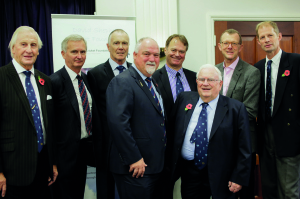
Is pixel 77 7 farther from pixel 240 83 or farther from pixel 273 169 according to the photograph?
pixel 273 169

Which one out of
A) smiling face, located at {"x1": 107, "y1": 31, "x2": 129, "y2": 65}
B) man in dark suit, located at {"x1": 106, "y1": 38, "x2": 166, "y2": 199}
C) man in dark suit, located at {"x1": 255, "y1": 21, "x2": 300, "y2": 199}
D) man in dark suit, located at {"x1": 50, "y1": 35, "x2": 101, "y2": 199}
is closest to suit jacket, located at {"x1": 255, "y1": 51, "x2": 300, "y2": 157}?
man in dark suit, located at {"x1": 255, "y1": 21, "x2": 300, "y2": 199}

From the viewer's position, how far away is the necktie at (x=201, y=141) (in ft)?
6.21

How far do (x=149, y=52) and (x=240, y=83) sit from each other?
980mm

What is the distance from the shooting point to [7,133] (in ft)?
5.39

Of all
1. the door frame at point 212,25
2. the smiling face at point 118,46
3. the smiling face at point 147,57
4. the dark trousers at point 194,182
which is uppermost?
the door frame at point 212,25

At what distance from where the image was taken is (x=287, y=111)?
227 cm

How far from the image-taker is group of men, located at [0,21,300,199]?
171 cm

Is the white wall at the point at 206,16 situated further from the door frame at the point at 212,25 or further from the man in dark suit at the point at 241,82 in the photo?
the man in dark suit at the point at 241,82

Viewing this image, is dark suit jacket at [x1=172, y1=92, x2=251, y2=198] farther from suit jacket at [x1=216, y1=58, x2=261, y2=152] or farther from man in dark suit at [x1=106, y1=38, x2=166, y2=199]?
suit jacket at [x1=216, y1=58, x2=261, y2=152]

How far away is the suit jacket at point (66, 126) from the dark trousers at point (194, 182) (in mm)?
923

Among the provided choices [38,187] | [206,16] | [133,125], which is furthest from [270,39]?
[38,187]

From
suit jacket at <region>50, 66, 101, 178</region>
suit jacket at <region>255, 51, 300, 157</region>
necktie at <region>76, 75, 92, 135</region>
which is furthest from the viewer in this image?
suit jacket at <region>255, 51, 300, 157</region>

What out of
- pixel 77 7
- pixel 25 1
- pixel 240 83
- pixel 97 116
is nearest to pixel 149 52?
pixel 97 116

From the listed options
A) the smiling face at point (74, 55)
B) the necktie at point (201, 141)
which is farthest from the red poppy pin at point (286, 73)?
the smiling face at point (74, 55)
